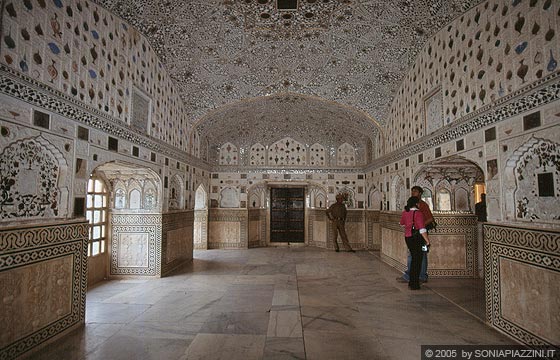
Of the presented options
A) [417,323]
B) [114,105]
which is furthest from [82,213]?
[417,323]

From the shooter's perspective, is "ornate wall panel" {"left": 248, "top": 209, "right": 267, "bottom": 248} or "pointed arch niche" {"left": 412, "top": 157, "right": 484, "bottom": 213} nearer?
"pointed arch niche" {"left": 412, "top": 157, "right": 484, "bottom": 213}

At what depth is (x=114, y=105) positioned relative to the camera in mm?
5246

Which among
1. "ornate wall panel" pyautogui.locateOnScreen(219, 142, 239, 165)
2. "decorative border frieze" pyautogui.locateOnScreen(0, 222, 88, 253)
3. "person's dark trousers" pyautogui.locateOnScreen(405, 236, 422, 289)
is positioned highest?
"ornate wall panel" pyautogui.locateOnScreen(219, 142, 239, 165)

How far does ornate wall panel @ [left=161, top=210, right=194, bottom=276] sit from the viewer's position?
23.2 feet

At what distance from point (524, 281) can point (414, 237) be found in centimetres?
220

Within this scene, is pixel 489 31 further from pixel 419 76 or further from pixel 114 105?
pixel 114 105

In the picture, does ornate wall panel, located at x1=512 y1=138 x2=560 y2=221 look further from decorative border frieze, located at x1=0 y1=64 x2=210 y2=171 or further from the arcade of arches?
decorative border frieze, located at x1=0 y1=64 x2=210 y2=171

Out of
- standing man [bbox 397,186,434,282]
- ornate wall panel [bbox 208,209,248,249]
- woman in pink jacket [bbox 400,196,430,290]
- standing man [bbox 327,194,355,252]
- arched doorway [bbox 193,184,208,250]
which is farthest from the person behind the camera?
ornate wall panel [bbox 208,209,248,249]

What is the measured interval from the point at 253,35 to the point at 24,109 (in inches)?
173

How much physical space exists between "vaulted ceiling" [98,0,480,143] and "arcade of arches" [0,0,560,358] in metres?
0.04

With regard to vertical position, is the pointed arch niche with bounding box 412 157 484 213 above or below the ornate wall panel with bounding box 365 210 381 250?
above

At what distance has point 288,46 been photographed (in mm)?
6754

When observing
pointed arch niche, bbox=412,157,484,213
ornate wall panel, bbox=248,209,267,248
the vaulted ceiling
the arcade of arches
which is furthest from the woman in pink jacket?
ornate wall panel, bbox=248,209,267,248

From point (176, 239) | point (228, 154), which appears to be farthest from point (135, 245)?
point (228, 154)
